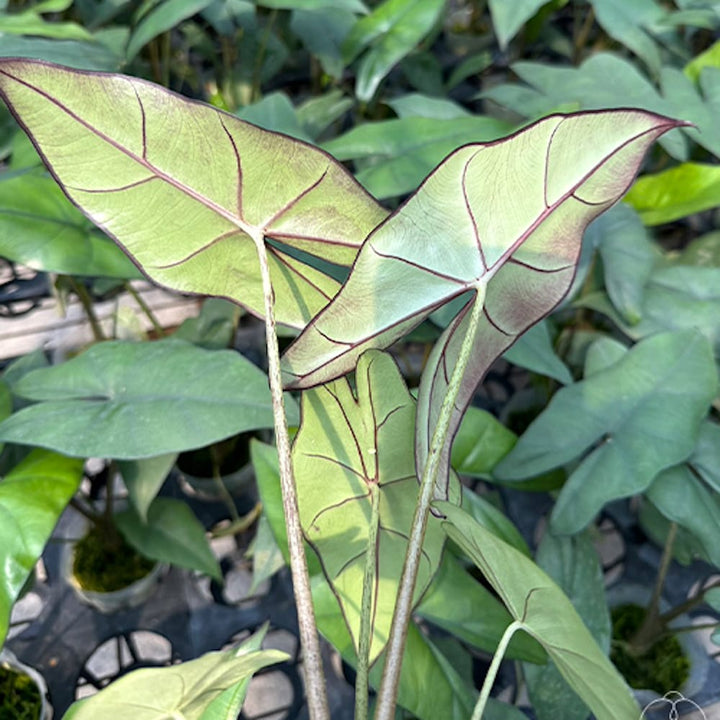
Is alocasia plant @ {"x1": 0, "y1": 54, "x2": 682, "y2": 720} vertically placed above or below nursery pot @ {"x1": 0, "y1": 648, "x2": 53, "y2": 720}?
above

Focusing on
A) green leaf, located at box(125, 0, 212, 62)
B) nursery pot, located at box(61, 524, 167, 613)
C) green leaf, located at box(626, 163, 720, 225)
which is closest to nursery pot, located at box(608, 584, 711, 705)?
green leaf, located at box(626, 163, 720, 225)

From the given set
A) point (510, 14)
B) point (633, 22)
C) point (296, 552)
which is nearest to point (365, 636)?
point (296, 552)

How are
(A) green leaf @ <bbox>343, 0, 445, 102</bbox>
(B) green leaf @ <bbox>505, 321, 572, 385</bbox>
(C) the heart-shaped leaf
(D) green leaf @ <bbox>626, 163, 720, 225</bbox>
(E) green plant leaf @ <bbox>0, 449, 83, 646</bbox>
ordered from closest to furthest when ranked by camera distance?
(C) the heart-shaped leaf < (E) green plant leaf @ <bbox>0, 449, 83, 646</bbox> < (B) green leaf @ <bbox>505, 321, 572, 385</bbox> < (D) green leaf @ <bbox>626, 163, 720, 225</bbox> < (A) green leaf @ <bbox>343, 0, 445, 102</bbox>

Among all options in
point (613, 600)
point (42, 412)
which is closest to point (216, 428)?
point (42, 412)

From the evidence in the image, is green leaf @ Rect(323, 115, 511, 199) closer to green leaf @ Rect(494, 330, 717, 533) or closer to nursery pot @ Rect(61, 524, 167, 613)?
green leaf @ Rect(494, 330, 717, 533)

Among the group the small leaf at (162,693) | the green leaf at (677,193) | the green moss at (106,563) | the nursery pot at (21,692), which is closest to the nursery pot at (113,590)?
the green moss at (106,563)

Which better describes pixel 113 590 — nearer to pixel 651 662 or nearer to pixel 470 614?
pixel 470 614

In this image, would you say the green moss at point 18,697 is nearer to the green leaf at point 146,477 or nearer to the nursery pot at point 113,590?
the nursery pot at point 113,590
